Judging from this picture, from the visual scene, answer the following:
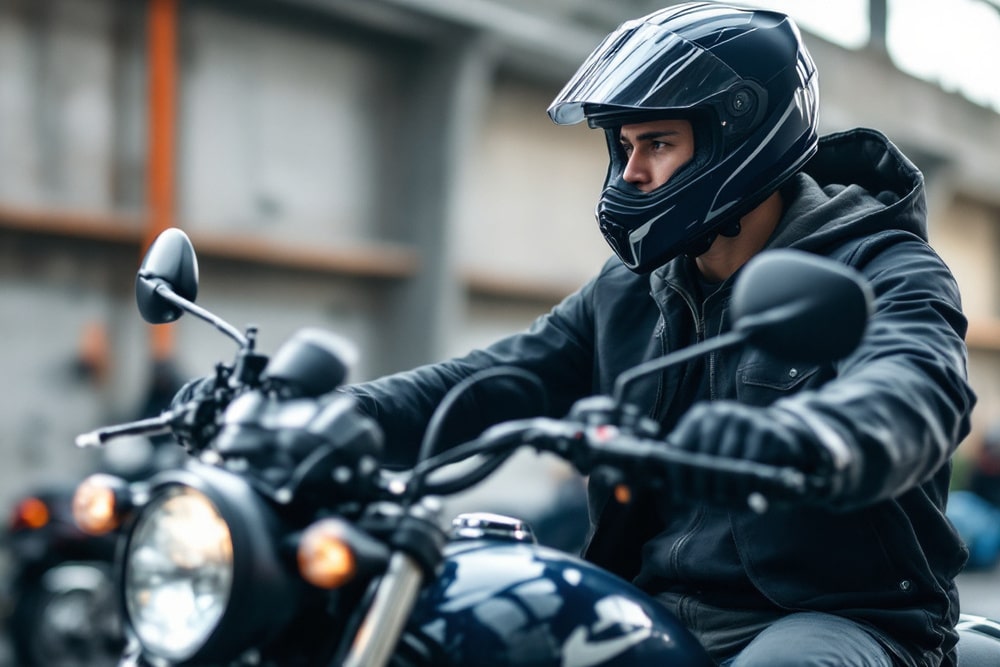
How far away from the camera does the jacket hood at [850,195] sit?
231 cm

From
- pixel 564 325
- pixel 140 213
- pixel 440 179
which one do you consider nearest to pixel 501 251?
pixel 440 179

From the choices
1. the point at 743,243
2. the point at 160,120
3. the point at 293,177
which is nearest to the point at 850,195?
the point at 743,243

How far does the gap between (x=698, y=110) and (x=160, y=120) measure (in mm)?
7645

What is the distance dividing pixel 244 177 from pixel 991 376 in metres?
12.7

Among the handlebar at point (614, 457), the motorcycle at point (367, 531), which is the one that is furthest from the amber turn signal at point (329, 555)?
the handlebar at point (614, 457)

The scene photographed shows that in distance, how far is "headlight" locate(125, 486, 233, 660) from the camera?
1.45 metres

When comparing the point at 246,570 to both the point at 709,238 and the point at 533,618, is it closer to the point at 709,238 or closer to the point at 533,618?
the point at 533,618

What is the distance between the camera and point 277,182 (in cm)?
1032

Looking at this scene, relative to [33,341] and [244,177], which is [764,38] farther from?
[244,177]

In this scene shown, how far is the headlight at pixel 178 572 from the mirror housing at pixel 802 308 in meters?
0.64

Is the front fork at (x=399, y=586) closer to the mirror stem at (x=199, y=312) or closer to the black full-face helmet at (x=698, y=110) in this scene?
the mirror stem at (x=199, y=312)

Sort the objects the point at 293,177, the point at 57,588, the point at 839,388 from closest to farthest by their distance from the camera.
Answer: the point at 839,388, the point at 57,588, the point at 293,177

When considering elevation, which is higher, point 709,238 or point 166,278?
point 709,238

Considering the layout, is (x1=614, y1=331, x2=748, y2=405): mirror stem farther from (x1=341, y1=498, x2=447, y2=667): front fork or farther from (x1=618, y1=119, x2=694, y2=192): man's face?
(x1=618, y1=119, x2=694, y2=192): man's face
